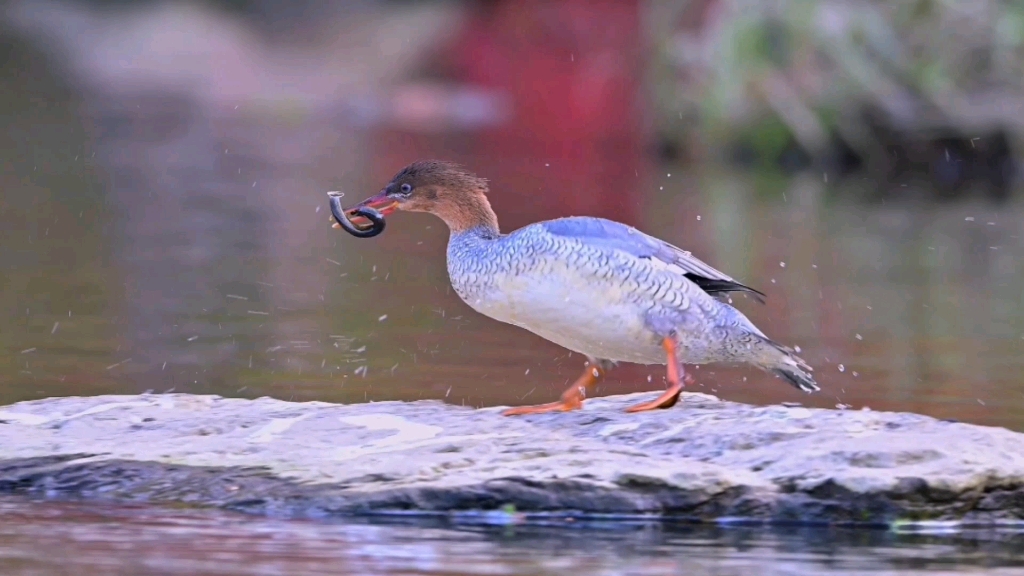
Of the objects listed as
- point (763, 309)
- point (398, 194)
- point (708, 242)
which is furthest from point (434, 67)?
point (398, 194)

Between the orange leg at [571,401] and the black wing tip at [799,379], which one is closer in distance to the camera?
the orange leg at [571,401]

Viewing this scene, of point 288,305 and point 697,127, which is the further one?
point 697,127

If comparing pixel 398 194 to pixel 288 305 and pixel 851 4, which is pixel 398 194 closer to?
pixel 288 305

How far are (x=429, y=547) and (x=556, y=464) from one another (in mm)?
689

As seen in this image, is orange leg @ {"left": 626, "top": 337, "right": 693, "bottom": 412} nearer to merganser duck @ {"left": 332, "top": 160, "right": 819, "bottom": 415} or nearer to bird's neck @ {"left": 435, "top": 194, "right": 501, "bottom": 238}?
merganser duck @ {"left": 332, "top": 160, "right": 819, "bottom": 415}

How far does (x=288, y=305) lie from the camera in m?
10.3

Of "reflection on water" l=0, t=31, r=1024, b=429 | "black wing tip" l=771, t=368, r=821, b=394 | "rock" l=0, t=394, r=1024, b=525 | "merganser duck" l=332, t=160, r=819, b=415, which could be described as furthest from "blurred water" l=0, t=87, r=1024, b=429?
"rock" l=0, t=394, r=1024, b=525

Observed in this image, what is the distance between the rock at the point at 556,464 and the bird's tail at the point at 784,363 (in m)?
0.30

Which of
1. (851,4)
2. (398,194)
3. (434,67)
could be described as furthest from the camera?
(434,67)

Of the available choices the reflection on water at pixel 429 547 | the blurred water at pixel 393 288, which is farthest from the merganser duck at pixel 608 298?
the blurred water at pixel 393 288

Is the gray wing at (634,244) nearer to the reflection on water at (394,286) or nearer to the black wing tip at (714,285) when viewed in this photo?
the black wing tip at (714,285)

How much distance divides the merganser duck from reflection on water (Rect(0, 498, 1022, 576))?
3.28 feet

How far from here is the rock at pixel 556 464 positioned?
5105mm

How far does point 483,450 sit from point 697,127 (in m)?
20.5
